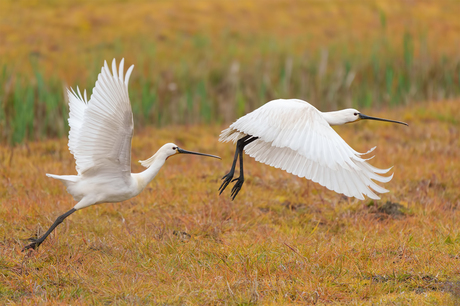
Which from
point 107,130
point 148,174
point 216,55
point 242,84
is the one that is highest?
point 216,55

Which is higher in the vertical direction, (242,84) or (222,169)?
(242,84)

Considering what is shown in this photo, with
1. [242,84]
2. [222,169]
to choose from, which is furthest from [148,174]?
[242,84]

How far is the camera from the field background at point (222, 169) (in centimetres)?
429

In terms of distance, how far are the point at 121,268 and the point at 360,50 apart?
33.6ft

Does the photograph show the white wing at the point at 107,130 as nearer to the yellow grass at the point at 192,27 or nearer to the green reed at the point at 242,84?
the green reed at the point at 242,84

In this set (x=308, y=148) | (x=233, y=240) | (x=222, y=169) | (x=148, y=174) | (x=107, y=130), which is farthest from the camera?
(x=222, y=169)

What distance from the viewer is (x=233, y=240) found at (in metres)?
5.23

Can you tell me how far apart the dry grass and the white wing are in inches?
28.7

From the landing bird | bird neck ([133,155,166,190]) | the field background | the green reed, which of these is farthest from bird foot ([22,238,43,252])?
the green reed

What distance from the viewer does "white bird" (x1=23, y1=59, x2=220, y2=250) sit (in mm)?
4180

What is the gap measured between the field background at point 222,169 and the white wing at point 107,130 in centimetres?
74

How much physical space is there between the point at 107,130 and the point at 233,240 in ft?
5.34

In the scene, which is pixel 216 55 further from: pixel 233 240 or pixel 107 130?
pixel 107 130

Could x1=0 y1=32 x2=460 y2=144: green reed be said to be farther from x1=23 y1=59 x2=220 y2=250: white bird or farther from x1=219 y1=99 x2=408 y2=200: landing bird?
x1=219 y1=99 x2=408 y2=200: landing bird
